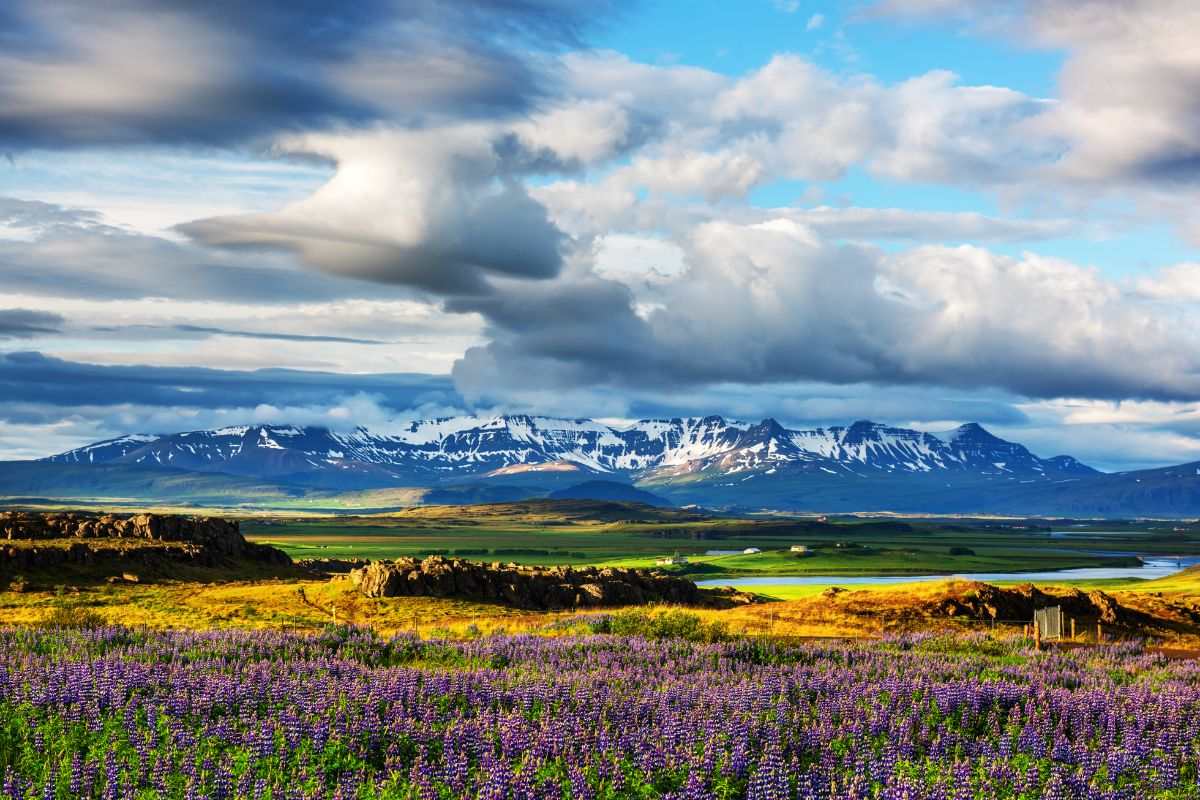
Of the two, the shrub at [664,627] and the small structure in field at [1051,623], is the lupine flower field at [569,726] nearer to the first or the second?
the shrub at [664,627]

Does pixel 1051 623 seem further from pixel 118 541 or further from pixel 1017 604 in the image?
pixel 118 541

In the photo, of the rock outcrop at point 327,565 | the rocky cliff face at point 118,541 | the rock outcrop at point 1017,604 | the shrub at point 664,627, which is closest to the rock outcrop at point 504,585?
the rocky cliff face at point 118,541

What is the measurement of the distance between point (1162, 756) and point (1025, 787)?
4.72m

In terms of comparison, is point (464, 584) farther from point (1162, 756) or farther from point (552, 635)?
point (1162, 756)

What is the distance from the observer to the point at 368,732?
19.0m

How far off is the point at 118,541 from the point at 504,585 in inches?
1286

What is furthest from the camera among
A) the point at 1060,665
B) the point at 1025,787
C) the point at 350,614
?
the point at 350,614

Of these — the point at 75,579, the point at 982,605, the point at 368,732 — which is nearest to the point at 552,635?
the point at 368,732

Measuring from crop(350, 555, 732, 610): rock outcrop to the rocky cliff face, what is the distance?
19941mm

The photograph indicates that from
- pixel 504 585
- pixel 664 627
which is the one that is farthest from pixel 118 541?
pixel 664 627

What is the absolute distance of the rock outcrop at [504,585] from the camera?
→ 64.9 metres

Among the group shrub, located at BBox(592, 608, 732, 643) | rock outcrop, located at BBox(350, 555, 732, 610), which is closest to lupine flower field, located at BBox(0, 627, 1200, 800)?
shrub, located at BBox(592, 608, 732, 643)

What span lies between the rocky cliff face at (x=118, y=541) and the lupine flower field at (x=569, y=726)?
4499cm

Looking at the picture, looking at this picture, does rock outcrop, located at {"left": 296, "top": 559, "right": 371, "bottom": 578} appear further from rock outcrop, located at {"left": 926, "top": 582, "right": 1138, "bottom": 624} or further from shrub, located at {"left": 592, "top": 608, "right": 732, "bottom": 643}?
shrub, located at {"left": 592, "top": 608, "right": 732, "bottom": 643}
